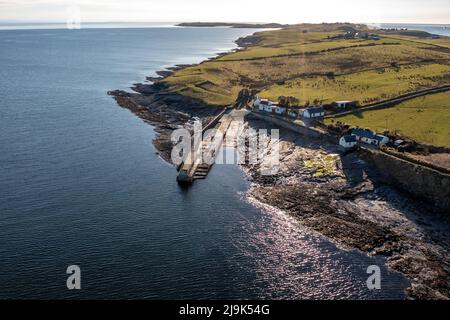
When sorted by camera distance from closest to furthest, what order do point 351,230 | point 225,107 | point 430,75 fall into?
point 351,230 < point 225,107 < point 430,75

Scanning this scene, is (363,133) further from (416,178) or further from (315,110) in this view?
(315,110)

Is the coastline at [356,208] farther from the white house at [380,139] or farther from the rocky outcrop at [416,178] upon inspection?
the white house at [380,139]

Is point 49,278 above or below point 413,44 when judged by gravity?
below

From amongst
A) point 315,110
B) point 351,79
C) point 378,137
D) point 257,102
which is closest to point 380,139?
point 378,137

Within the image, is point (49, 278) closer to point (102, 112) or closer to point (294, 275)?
point (294, 275)

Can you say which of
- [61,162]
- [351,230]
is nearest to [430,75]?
[351,230]
